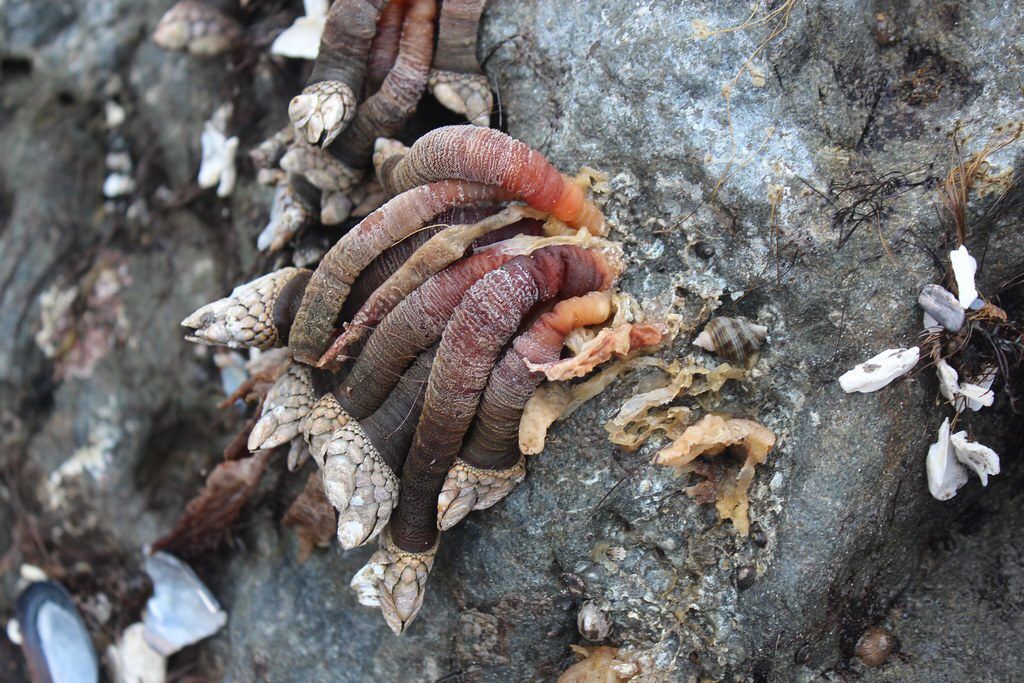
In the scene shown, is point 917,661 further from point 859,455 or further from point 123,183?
point 123,183

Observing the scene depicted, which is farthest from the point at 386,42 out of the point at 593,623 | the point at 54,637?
the point at 54,637

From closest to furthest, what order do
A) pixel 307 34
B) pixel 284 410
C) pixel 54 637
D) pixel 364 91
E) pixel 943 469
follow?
pixel 943 469
pixel 284 410
pixel 364 91
pixel 307 34
pixel 54 637

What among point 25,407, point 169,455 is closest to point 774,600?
point 169,455

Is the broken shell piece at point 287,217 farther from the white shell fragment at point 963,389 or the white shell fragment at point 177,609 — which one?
the white shell fragment at point 963,389

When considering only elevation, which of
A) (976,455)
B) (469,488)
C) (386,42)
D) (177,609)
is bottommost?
(177,609)

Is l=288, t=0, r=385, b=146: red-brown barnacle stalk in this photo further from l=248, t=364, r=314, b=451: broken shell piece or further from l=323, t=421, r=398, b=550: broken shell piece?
l=323, t=421, r=398, b=550: broken shell piece

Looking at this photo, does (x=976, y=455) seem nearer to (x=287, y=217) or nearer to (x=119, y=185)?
(x=287, y=217)

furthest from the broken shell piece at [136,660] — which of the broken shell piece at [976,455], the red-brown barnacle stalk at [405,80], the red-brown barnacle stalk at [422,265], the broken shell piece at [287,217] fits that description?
the broken shell piece at [976,455]
